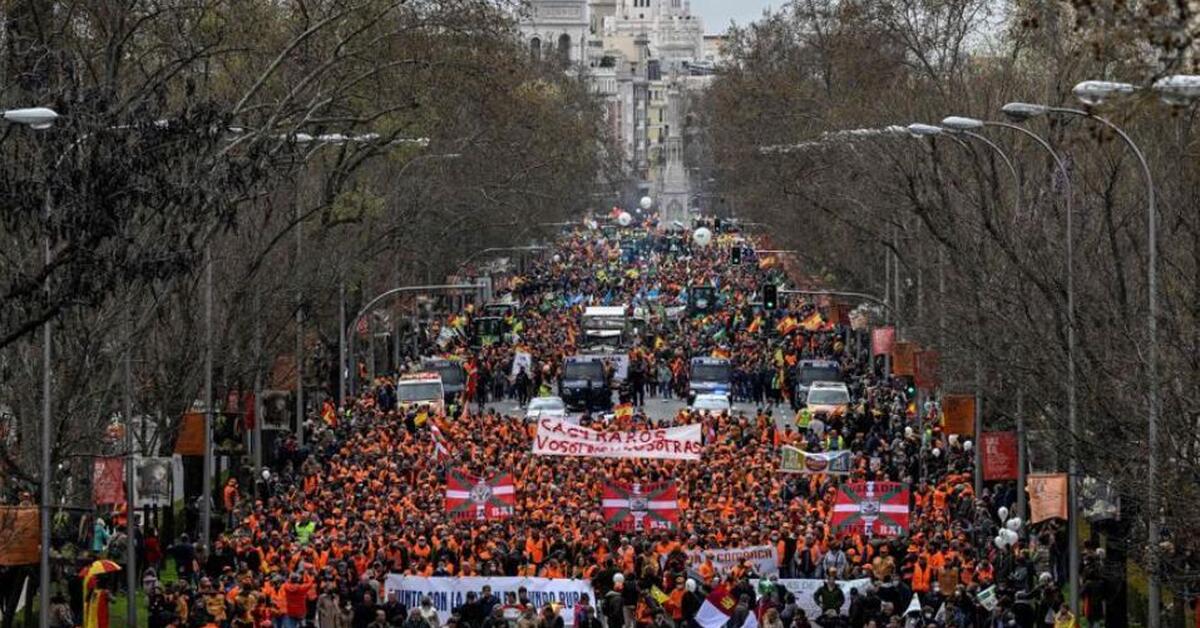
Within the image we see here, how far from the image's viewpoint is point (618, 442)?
143 feet

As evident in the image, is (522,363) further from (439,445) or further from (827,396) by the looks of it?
(439,445)

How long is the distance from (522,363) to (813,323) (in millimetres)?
14031

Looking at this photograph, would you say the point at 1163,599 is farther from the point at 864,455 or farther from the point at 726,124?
the point at 726,124

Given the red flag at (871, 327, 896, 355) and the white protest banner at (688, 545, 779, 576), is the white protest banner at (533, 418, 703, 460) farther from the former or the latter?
the red flag at (871, 327, 896, 355)

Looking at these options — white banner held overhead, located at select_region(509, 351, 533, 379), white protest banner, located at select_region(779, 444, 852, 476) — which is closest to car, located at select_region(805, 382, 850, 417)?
white banner held overhead, located at select_region(509, 351, 533, 379)

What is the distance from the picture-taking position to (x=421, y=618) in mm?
29328

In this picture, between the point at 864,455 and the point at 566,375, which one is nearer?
the point at 864,455

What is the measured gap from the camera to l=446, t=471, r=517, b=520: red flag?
38781 millimetres

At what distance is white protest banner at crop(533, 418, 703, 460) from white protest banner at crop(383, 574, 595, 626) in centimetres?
1092

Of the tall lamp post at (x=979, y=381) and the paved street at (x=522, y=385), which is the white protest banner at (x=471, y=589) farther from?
the tall lamp post at (x=979, y=381)

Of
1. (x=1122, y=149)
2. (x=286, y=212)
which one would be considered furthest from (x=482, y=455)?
(x=1122, y=149)

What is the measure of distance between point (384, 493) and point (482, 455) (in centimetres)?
412

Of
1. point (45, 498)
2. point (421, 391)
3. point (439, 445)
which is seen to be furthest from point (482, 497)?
point (421, 391)

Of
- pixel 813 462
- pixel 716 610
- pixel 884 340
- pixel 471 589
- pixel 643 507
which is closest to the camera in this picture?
pixel 716 610
